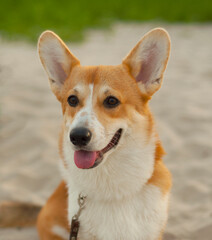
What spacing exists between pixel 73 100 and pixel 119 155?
498 millimetres

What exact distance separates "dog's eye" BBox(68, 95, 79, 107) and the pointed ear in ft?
1.52

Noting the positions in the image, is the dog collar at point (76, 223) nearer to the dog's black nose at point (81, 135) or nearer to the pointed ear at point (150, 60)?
the dog's black nose at point (81, 135)

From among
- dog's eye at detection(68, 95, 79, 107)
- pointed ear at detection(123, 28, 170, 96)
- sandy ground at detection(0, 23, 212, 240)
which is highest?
pointed ear at detection(123, 28, 170, 96)

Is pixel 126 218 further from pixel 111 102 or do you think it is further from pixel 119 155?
pixel 111 102

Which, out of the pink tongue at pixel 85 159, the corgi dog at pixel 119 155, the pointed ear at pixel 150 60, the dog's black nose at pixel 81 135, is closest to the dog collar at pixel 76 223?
the corgi dog at pixel 119 155

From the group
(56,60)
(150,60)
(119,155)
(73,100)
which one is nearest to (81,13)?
(56,60)

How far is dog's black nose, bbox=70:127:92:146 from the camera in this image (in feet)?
6.70

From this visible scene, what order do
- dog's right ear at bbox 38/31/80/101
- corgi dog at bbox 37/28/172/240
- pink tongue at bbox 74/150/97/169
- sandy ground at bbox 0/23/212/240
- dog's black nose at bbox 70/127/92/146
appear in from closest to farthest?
dog's black nose at bbox 70/127/92/146, pink tongue at bbox 74/150/97/169, corgi dog at bbox 37/28/172/240, dog's right ear at bbox 38/31/80/101, sandy ground at bbox 0/23/212/240

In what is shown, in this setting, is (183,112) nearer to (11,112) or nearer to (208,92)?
(208,92)

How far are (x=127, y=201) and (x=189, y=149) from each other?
1.92 metres

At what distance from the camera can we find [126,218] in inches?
90.3

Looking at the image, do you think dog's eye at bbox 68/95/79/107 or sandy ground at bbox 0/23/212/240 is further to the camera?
sandy ground at bbox 0/23/212/240

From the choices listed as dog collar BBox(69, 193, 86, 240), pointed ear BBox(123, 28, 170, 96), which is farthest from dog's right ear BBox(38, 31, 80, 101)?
dog collar BBox(69, 193, 86, 240)

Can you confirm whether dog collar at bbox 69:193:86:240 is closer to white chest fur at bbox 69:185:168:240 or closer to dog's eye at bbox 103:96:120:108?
white chest fur at bbox 69:185:168:240
